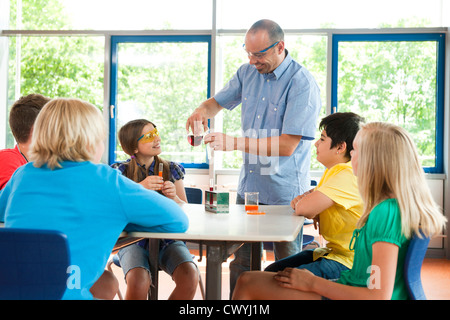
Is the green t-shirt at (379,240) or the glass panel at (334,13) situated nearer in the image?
the green t-shirt at (379,240)

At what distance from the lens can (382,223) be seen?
1.63m

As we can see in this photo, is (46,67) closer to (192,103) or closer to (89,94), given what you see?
(89,94)

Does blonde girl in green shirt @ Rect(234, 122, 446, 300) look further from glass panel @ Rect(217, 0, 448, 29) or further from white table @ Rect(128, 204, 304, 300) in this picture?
glass panel @ Rect(217, 0, 448, 29)

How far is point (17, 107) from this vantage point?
8.04 feet

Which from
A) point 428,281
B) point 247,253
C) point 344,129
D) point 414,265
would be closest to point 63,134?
point 414,265

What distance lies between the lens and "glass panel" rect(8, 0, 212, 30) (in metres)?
5.93

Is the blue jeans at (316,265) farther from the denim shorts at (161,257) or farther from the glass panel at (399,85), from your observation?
the glass panel at (399,85)

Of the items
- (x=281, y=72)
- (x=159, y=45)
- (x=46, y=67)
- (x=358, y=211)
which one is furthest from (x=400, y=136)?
(x=46, y=67)

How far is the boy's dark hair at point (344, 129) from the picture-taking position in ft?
7.91

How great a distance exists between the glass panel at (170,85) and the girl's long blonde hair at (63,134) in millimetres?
4169

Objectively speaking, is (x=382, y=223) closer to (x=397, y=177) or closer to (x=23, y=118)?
(x=397, y=177)

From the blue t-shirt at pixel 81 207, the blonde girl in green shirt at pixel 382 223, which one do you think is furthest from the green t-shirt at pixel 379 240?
the blue t-shirt at pixel 81 207

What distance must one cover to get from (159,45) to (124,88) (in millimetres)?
632

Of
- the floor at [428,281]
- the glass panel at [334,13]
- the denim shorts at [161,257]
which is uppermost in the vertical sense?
the glass panel at [334,13]
